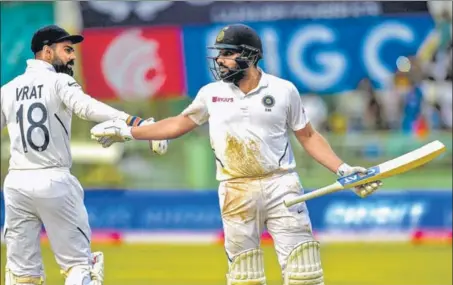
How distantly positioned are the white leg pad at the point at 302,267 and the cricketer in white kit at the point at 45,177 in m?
1.22

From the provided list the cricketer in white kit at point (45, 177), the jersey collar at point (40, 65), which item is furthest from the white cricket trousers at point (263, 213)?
the jersey collar at point (40, 65)

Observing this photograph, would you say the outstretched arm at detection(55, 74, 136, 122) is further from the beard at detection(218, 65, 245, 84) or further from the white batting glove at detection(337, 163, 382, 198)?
the white batting glove at detection(337, 163, 382, 198)

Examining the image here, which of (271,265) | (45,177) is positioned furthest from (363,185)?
(271,265)

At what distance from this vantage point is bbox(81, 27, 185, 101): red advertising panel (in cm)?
1547

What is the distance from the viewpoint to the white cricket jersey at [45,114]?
7527mm

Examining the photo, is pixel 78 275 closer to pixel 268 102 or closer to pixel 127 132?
pixel 127 132

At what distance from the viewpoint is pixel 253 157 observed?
7.43 meters

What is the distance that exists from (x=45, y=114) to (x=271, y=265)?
4858 mm

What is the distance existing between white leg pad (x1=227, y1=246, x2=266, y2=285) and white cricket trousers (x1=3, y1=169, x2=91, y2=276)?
0.96 metres

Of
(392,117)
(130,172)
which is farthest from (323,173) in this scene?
(130,172)

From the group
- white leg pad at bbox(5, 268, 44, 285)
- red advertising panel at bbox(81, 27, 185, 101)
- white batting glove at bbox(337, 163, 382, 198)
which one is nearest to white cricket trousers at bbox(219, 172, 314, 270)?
white batting glove at bbox(337, 163, 382, 198)

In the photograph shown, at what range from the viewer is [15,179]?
7.62 m

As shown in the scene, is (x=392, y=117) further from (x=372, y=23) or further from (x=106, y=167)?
(x=106, y=167)

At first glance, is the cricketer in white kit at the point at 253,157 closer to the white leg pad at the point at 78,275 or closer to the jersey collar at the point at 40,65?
the jersey collar at the point at 40,65
